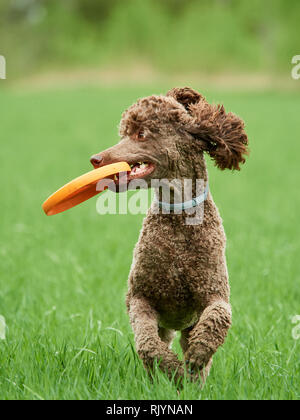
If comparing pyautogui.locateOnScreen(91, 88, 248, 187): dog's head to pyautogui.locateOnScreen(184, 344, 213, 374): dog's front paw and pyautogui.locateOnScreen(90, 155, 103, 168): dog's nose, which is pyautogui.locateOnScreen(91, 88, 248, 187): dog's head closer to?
pyautogui.locateOnScreen(90, 155, 103, 168): dog's nose

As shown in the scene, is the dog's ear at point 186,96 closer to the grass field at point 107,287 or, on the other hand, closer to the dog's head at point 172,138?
the dog's head at point 172,138

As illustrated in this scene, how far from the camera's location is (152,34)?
113 feet

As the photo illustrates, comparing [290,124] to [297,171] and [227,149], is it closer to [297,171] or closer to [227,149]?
[297,171]

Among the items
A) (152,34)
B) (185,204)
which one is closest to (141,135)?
(185,204)

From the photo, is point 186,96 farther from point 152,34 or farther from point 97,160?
point 152,34

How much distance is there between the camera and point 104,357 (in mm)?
3037

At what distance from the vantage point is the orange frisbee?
2.32m

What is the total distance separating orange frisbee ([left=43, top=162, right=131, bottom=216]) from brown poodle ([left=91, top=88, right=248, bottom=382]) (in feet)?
0.33

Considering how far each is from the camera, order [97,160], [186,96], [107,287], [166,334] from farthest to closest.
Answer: [107,287]
[166,334]
[186,96]
[97,160]

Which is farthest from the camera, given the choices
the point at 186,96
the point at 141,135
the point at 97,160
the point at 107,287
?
the point at 107,287

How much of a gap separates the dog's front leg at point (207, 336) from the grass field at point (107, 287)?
0.44 feet

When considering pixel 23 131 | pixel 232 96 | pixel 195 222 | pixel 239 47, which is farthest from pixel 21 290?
pixel 239 47

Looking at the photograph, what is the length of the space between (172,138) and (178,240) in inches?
17.0

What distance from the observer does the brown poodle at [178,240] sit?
2426mm
